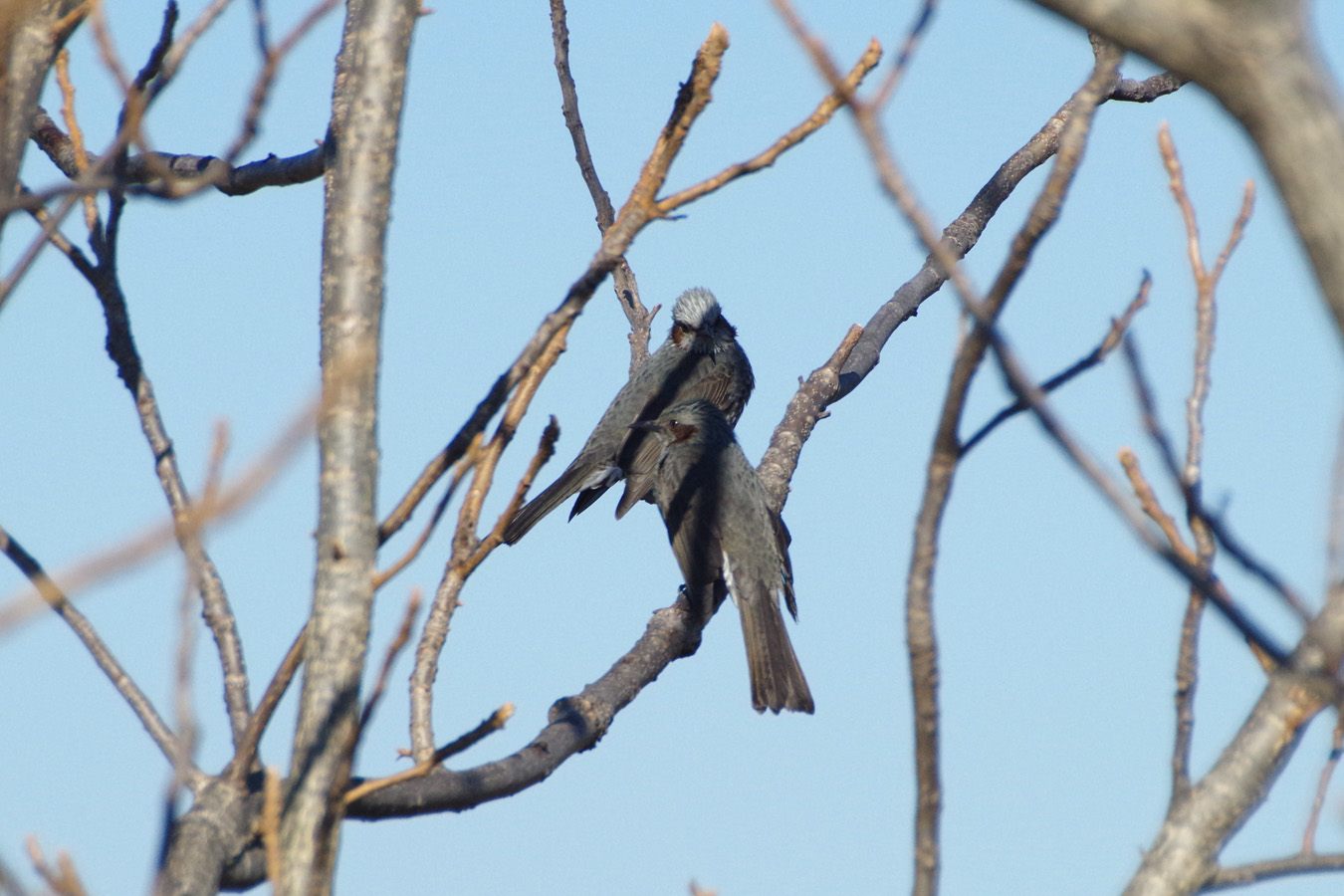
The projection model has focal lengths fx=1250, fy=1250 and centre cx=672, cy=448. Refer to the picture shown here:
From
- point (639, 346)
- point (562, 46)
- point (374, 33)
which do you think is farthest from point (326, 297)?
point (639, 346)

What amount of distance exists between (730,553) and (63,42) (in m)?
4.05

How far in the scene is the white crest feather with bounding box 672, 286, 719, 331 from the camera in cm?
965

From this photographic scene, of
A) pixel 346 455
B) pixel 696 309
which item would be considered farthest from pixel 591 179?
pixel 346 455

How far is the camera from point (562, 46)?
18.7 ft

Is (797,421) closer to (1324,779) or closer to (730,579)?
(730,579)

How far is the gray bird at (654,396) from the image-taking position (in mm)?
7715

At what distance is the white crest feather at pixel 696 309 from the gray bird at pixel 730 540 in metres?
3.00

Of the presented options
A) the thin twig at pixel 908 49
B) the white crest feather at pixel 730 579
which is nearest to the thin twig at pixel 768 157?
the thin twig at pixel 908 49

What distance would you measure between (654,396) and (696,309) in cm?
148

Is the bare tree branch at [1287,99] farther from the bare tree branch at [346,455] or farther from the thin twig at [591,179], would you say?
the thin twig at [591,179]

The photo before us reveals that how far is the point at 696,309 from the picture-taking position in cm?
971

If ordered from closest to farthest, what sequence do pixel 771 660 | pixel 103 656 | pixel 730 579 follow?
1. pixel 103 656
2. pixel 771 660
3. pixel 730 579

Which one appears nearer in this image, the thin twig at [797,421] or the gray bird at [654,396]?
the thin twig at [797,421]

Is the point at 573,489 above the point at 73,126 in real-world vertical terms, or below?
above
